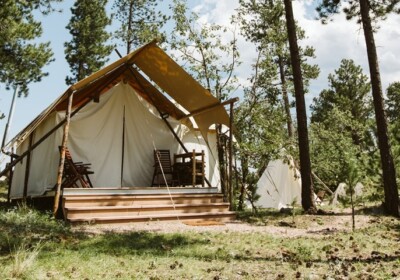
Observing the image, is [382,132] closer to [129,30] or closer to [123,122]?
[123,122]

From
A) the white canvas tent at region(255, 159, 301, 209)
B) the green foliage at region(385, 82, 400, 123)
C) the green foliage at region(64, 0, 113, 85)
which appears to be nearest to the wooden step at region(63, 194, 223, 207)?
the white canvas tent at region(255, 159, 301, 209)

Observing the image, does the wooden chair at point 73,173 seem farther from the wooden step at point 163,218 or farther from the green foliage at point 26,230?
the wooden step at point 163,218

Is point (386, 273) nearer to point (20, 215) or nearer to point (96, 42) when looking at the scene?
point (20, 215)

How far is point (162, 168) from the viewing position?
10625mm

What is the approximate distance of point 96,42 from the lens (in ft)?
88.1

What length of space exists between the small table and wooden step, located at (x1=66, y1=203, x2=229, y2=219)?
166 centimetres

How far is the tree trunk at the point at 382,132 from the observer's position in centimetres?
909

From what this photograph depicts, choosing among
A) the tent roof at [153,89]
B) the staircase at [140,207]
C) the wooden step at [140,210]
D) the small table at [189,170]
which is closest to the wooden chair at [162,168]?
the small table at [189,170]

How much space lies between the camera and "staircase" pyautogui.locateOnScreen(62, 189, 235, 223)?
7332 mm

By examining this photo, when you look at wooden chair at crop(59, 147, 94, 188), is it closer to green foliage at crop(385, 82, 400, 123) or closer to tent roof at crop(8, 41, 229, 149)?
tent roof at crop(8, 41, 229, 149)

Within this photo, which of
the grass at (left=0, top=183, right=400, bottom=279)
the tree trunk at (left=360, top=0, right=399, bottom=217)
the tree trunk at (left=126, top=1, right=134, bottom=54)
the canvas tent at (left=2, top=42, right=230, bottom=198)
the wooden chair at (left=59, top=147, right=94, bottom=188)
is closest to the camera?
the grass at (left=0, top=183, right=400, bottom=279)

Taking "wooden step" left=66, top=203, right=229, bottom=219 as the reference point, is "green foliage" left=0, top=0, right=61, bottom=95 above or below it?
above

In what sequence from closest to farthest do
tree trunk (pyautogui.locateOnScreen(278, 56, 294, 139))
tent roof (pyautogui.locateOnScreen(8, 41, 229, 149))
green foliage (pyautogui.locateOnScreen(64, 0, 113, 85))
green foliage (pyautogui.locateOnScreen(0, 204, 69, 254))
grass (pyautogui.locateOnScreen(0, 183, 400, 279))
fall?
A: grass (pyautogui.locateOnScreen(0, 183, 400, 279)) → green foliage (pyautogui.locateOnScreen(0, 204, 69, 254)) → tent roof (pyautogui.locateOnScreen(8, 41, 229, 149)) → tree trunk (pyautogui.locateOnScreen(278, 56, 294, 139)) → green foliage (pyautogui.locateOnScreen(64, 0, 113, 85))

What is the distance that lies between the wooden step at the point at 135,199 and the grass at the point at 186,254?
0.66m
